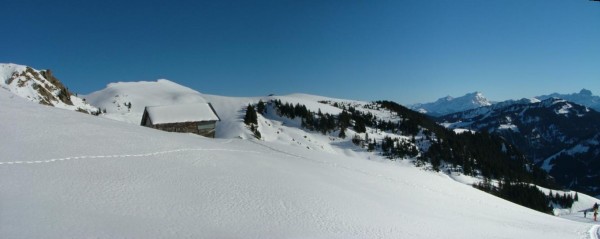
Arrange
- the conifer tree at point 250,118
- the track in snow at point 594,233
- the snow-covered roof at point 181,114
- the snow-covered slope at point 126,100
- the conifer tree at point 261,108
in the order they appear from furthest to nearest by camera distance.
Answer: the conifer tree at point 261,108
the snow-covered slope at point 126,100
the conifer tree at point 250,118
the snow-covered roof at point 181,114
the track in snow at point 594,233

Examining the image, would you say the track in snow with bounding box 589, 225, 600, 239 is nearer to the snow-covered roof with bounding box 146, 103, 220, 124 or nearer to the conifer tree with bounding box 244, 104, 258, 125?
the snow-covered roof with bounding box 146, 103, 220, 124

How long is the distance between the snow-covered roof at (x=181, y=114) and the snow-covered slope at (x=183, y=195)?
3912 centimetres

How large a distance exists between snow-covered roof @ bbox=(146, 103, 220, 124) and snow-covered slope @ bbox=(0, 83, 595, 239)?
39.1 metres

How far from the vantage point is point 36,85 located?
71125 millimetres

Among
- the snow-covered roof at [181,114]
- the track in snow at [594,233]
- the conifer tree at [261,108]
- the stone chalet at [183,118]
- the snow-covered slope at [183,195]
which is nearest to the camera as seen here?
the snow-covered slope at [183,195]

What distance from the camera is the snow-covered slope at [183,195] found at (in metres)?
13.2

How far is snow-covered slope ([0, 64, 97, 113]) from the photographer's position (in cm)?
6525

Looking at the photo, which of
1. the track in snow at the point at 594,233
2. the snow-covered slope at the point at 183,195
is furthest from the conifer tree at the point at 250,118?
the track in snow at the point at 594,233

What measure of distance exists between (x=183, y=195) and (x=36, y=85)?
6970 centimetres

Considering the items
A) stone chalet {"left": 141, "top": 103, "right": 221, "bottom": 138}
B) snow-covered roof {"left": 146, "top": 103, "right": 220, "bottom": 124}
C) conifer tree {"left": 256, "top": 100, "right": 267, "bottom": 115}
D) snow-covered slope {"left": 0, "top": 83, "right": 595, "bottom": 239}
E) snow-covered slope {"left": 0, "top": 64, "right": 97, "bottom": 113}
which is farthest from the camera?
conifer tree {"left": 256, "top": 100, "right": 267, "bottom": 115}

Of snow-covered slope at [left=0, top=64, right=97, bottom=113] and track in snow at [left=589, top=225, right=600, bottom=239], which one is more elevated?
snow-covered slope at [left=0, top=64, right=97, bottom=113]

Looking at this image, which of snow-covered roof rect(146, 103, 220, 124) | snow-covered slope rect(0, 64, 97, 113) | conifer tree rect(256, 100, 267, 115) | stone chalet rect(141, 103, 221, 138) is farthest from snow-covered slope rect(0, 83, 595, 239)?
conifer tree rect(256, 100, 267, 115)

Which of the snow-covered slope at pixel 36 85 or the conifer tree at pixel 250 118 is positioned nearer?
the snow-covered slope at pixel 36 85

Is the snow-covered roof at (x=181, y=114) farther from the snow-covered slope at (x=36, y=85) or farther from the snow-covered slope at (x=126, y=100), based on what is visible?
the snow-covered slope at (x=126, y=100)
